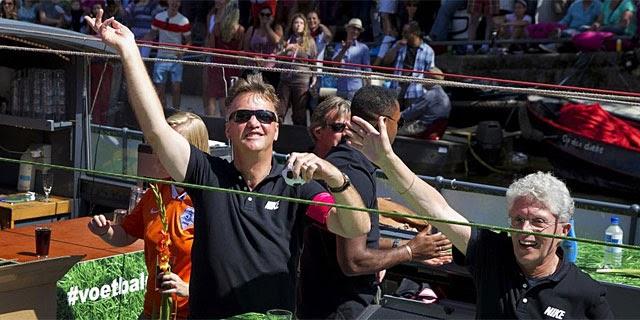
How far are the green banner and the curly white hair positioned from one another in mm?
1976

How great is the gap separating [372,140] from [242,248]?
19.7 inches

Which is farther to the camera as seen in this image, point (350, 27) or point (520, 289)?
point (350, 27)

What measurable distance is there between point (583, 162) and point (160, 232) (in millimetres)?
7654

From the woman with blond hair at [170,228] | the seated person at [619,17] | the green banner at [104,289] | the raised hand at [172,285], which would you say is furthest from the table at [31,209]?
the seated person at [619,17]

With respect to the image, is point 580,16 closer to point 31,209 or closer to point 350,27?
point 350,27

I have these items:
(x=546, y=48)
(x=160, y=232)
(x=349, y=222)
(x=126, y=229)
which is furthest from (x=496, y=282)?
(x=546, y=48)

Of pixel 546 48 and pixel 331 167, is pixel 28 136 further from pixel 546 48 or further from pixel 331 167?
pixel 546 48

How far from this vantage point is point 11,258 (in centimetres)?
409

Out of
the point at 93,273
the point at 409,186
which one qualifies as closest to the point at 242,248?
the point at 409,186

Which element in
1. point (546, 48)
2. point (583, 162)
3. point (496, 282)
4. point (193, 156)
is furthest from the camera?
point (546, 48)

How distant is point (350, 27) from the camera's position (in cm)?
1041

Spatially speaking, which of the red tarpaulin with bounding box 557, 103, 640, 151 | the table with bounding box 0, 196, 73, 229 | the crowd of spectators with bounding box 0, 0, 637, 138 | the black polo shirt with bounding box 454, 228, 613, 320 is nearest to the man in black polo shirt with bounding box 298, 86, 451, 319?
the black polo shirt with bounding box 454, 228, 613, 320

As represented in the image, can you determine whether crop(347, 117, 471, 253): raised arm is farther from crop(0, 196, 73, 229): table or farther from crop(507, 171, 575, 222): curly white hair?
crop(0, 196, 73, 229): table

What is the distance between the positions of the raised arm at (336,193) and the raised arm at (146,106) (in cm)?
43
